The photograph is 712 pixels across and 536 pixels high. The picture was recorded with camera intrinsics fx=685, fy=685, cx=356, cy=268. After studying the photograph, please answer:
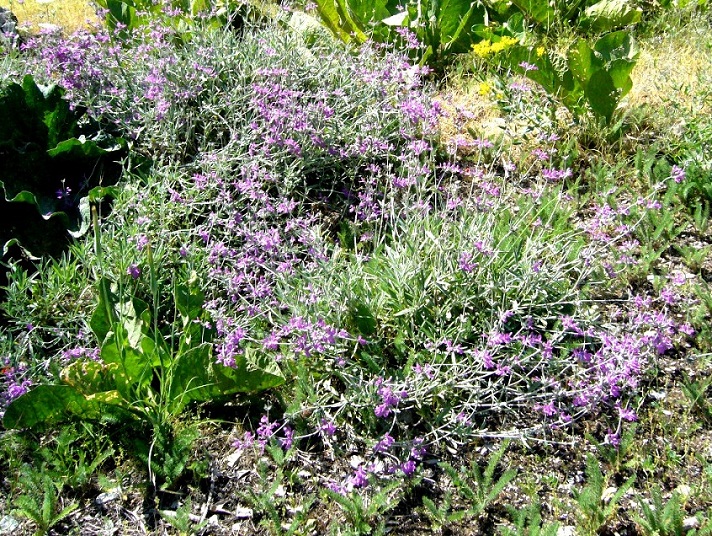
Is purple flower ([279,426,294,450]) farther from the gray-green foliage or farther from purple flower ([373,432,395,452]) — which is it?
the gray-green foliage

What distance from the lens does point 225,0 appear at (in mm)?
4969

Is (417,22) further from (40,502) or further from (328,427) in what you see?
(40,502)

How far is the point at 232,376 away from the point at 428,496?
0.86 meters

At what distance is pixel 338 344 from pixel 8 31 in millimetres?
3647

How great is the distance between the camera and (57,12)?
→ 5992 millimetres

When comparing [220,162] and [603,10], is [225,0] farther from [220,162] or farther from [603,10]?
[603,10]


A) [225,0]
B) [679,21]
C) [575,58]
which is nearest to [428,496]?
[575,58]

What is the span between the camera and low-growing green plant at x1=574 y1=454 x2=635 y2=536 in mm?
2322

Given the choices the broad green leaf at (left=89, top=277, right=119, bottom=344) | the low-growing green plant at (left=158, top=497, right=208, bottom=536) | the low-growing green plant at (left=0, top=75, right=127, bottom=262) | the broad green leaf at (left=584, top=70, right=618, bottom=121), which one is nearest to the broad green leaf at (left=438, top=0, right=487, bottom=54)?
the broad green leaf at (left=584, top=70, right=618, bottom=121)

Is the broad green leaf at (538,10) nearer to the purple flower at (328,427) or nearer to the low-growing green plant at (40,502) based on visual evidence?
the purple flower at (328,427)

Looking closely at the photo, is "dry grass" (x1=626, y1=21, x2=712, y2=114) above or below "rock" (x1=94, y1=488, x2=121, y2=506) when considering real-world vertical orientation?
above

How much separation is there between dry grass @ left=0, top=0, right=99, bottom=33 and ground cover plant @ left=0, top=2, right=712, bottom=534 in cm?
233

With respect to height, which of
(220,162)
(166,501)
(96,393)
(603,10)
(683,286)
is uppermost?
(603,10)

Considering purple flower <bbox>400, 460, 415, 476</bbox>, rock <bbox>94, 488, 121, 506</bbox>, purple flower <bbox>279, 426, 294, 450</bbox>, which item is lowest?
rock <bbox>94, 488, 121, 506</bbox>
